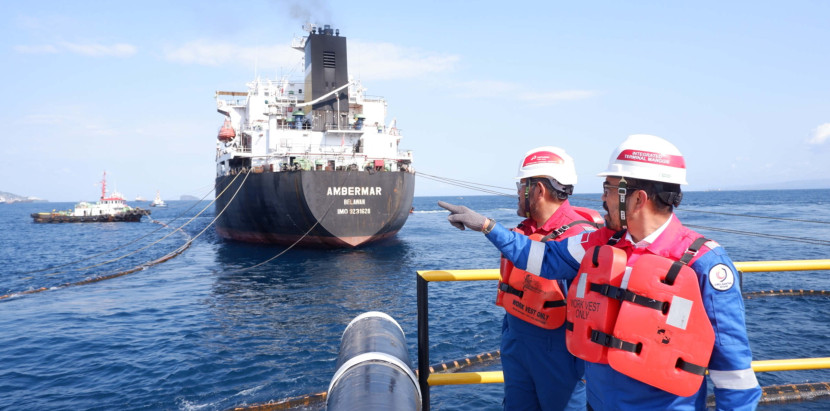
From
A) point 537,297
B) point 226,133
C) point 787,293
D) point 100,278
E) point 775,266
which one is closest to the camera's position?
point 775,266

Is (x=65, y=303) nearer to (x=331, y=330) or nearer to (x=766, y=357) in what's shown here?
(x=331, y=330)

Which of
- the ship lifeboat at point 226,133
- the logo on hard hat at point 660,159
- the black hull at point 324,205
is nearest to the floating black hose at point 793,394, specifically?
the logo on hard hat at point 660,159

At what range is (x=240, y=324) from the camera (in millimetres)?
12414

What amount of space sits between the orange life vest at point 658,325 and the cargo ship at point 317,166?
20094mm

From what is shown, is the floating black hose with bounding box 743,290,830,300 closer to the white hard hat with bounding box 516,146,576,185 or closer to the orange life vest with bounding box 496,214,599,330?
the white hard hat with bounding box 516,146,576,185

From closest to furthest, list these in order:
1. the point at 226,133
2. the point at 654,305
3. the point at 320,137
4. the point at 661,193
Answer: the point at 654,305, the point at 661,193, the point at 320,137, the point at 226,133

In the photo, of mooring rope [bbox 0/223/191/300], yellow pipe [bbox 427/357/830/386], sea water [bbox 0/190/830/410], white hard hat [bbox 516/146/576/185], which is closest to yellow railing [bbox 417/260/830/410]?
yellow pipe [bbox 427/357/830/386]

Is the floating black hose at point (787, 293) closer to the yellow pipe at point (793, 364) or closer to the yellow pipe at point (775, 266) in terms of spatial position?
the yellow pipe at point (793, 364)

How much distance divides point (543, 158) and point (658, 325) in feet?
5.53

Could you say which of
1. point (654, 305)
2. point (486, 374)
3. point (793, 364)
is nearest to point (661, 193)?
point (654, 305)

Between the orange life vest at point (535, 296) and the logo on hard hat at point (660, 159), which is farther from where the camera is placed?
the orange life vest at point (535, 296)

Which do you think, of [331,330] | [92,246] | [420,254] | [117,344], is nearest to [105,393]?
[117,344]

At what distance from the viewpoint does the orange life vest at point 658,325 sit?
2068 millimetres

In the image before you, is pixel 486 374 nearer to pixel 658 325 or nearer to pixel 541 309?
pixel 541 309
